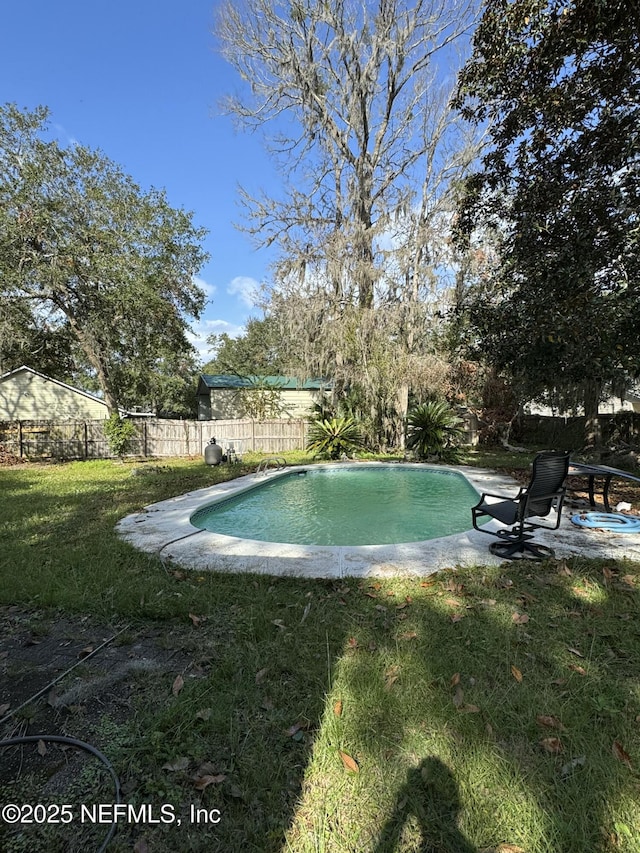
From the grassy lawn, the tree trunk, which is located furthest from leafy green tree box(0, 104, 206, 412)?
the tree trunk

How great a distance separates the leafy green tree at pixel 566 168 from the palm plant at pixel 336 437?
7230mm

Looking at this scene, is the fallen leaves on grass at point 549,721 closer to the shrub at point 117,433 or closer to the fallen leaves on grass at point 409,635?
the fallen leaves on grass at point 409,635

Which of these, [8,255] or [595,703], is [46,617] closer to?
[595,703]

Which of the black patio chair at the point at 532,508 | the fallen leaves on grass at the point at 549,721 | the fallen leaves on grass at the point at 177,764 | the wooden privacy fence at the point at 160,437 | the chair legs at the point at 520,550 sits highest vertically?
the wooden privacy fence at the point at 160,437

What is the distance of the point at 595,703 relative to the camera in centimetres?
201

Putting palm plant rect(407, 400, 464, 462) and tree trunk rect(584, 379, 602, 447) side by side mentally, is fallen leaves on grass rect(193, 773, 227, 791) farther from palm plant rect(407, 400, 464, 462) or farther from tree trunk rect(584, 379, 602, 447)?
tree trunk rect(584, 379, 602, 447)

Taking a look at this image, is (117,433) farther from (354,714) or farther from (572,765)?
(572,765)

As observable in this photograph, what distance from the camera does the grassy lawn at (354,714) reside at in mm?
1448

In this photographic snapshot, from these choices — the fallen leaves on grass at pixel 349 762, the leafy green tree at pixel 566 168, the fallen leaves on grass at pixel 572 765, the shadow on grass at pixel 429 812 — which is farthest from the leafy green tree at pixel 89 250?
the fallen leaves on grass at pixel 572 765

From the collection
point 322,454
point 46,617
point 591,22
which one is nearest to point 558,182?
point 591,22

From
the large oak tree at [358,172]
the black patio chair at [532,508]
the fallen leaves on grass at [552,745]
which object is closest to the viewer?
the fallen leaves on grass at [552,745]

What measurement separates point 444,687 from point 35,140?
20.8 meters

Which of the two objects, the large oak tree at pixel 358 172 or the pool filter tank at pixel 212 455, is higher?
the large oak tree at pixel 358 172

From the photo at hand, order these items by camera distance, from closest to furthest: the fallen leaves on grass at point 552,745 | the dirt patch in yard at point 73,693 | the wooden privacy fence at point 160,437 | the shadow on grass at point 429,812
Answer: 1. the shadow on grass at point 429,812
2. the dirt patch in yard at point 73,693
3. the fallen leaves on grass at point 552,745
4. the wooden privacy fence at point 160,437
